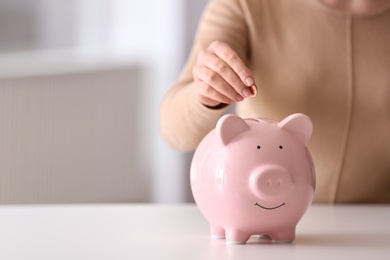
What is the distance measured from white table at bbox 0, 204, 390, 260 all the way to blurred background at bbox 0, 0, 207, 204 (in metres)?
1.98

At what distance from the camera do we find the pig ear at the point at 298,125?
0.64 metres

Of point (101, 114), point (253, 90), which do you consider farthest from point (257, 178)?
point (101, 114)

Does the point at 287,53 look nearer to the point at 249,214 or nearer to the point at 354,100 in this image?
the point at 354,100

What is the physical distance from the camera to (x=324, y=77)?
1.12 meters

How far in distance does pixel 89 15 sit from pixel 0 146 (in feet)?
2.26

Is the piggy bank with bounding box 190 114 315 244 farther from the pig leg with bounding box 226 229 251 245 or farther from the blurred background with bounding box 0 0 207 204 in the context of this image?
the blurred background with bounding box 0 0 207 204

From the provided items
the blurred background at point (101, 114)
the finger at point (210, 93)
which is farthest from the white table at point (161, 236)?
the blurred background at point (101, 114)

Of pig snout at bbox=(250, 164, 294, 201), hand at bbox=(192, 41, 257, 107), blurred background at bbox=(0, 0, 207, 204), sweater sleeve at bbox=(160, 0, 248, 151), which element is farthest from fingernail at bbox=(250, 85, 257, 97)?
blurred background at bbox=(0, 0, 207, 204)

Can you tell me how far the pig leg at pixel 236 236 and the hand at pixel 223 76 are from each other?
5.5 inches

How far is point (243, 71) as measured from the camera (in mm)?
690

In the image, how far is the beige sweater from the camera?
3.66 ft

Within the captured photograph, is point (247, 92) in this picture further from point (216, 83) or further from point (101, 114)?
point (101, 114)

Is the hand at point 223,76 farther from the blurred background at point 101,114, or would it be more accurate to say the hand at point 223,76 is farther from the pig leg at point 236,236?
the blurred background at point 101,114

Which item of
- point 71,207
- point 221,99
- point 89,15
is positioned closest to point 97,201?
point 89,15
